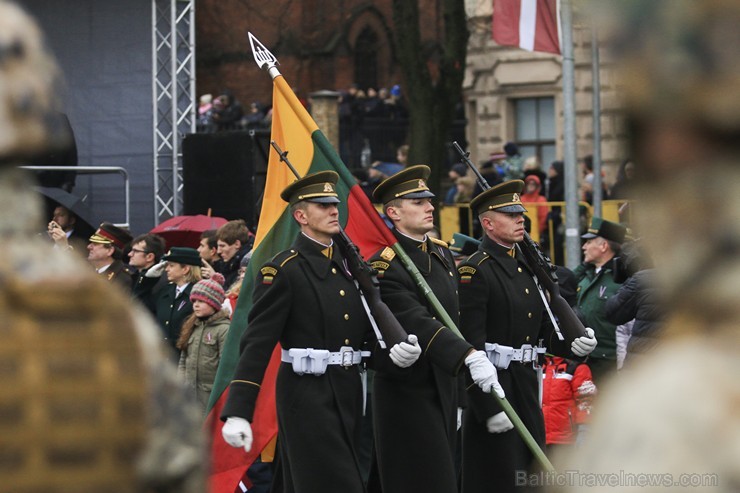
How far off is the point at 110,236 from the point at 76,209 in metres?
3.20

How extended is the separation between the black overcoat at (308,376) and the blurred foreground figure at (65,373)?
16.9 feet

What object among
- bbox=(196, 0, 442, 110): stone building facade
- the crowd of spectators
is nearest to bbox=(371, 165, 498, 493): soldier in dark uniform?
the crowd of spectators

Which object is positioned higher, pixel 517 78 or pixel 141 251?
pixel 517 78

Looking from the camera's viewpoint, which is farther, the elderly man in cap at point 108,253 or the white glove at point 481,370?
the elderly man in cap at point 108,253

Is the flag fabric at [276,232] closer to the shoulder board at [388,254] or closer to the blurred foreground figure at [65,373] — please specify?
the shoulder board at [388,254]

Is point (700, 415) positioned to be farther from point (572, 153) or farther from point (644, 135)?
point (572, 153)

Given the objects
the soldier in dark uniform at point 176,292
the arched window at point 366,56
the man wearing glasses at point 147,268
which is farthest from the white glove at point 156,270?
the arched window at point 366,56

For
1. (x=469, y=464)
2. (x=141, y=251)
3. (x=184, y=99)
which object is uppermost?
(x=184, y=99)

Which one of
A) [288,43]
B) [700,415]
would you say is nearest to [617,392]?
[700,415]

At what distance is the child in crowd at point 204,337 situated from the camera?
9.78 meters

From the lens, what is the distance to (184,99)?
1900 centimetres

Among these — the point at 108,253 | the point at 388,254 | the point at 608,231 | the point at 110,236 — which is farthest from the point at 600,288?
the point at 110,236

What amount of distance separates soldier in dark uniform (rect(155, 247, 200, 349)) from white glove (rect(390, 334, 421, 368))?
3.61m

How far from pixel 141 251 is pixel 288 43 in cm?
2248
